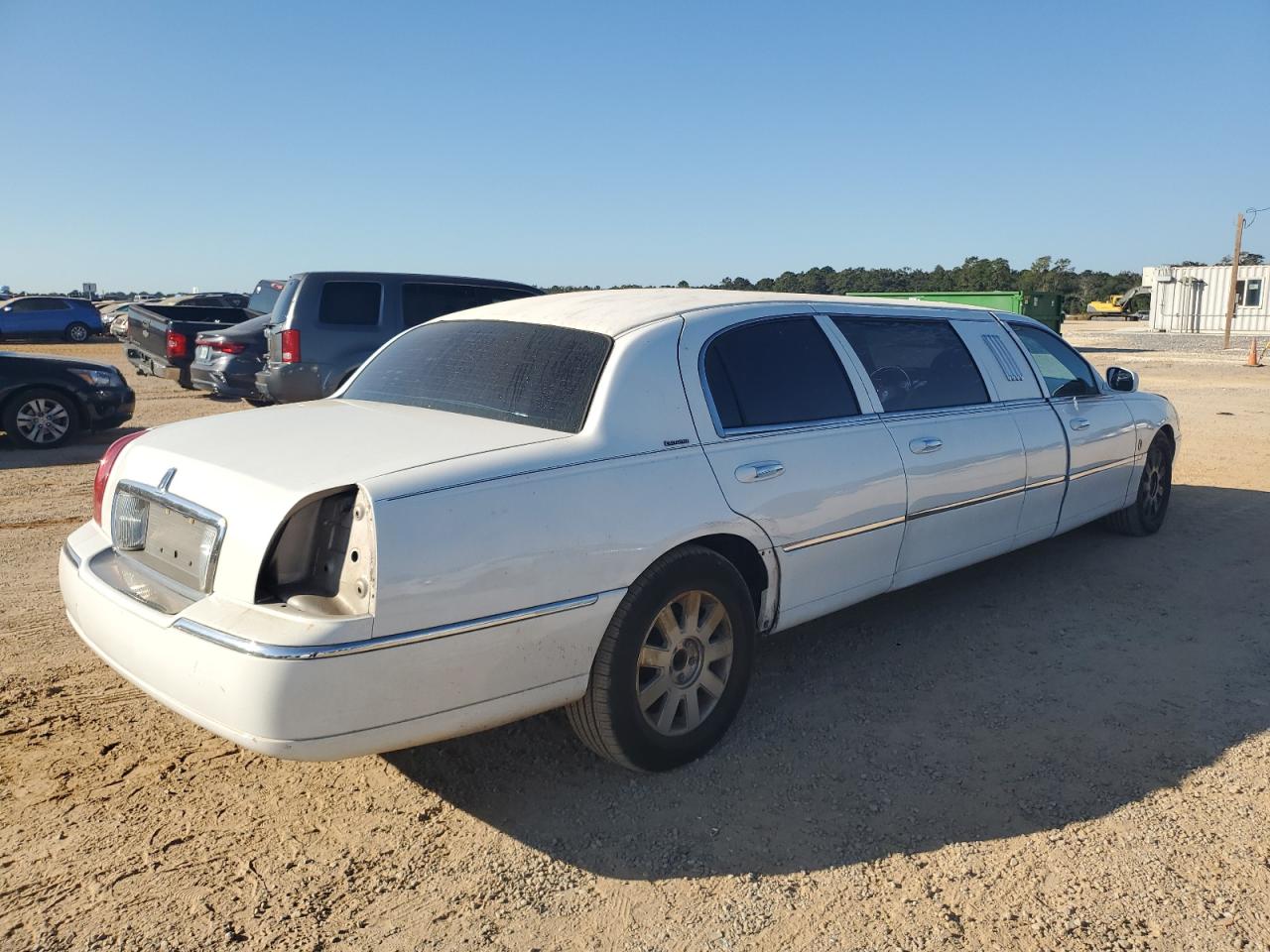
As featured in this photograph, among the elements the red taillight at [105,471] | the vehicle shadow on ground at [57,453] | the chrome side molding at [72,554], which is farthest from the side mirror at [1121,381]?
the vehicle shadow on ground at [57,453]

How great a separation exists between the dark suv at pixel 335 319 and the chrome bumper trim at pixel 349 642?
23.3 feet

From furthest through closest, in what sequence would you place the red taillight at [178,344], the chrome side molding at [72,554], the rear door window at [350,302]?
the red taillight at [178,344] → the rear door window at [350,302] → the chrome side molding at [72,554]

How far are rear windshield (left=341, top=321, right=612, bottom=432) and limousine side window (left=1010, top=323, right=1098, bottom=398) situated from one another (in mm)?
3119

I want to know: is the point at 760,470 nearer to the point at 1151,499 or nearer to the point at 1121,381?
the point at 1121,381

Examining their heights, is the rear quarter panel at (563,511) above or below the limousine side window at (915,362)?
below

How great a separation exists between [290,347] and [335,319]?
55cm

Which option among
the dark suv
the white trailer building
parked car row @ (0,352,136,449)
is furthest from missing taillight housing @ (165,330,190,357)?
the white trailer building

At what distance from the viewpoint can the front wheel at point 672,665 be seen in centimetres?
306

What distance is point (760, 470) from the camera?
3.52 m

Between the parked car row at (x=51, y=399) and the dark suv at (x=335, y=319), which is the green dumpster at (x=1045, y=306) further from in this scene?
the parked car row at (x=51, y=399)

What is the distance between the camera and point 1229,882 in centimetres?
274

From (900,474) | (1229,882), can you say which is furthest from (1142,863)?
(900,474)

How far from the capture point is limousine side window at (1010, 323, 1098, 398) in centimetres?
559

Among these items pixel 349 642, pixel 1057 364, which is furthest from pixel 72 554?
pixel 1057 364
